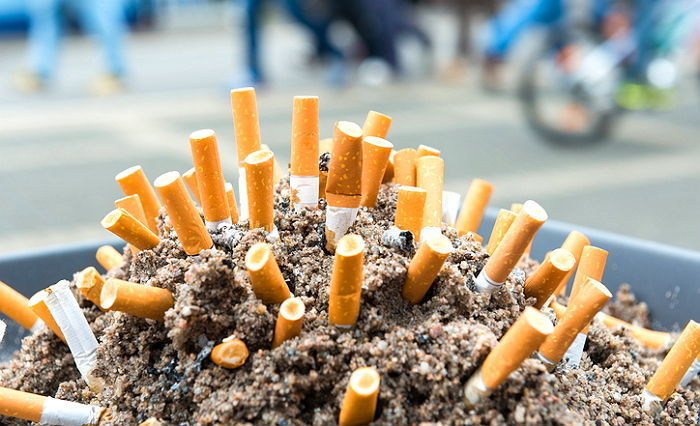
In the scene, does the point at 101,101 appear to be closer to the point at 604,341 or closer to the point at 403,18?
the point at 403,18

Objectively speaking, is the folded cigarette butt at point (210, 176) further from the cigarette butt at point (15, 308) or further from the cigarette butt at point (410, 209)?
the cigarette butt at point (15, 308)

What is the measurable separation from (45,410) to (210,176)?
0.21 meters

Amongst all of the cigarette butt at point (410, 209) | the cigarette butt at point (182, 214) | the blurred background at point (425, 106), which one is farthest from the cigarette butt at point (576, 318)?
the blurred background at point (425, 106)

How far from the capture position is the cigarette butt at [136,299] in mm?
460

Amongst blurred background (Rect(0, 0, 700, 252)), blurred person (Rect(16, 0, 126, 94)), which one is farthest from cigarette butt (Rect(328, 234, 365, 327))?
blurred person (Rect(16, 0, 126, 94))

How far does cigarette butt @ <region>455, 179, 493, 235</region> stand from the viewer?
696mm

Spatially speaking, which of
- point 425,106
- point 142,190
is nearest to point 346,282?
point 142,190

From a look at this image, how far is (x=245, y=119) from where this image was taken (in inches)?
22.7

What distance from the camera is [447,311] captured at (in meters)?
0.50

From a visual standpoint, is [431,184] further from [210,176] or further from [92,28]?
[92,28]

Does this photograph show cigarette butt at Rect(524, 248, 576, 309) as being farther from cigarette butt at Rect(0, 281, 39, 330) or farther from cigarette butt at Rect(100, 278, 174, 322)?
cigarette butt at Rect(0, 281, 39, 330)

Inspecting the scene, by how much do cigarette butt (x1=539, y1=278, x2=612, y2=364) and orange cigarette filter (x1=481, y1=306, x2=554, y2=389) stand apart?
6 cm

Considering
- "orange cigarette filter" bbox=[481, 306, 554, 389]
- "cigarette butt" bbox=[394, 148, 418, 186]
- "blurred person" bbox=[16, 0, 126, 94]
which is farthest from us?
"blurred person" bbox=[16, 0, 126, 94]

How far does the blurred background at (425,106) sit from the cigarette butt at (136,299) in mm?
1657
